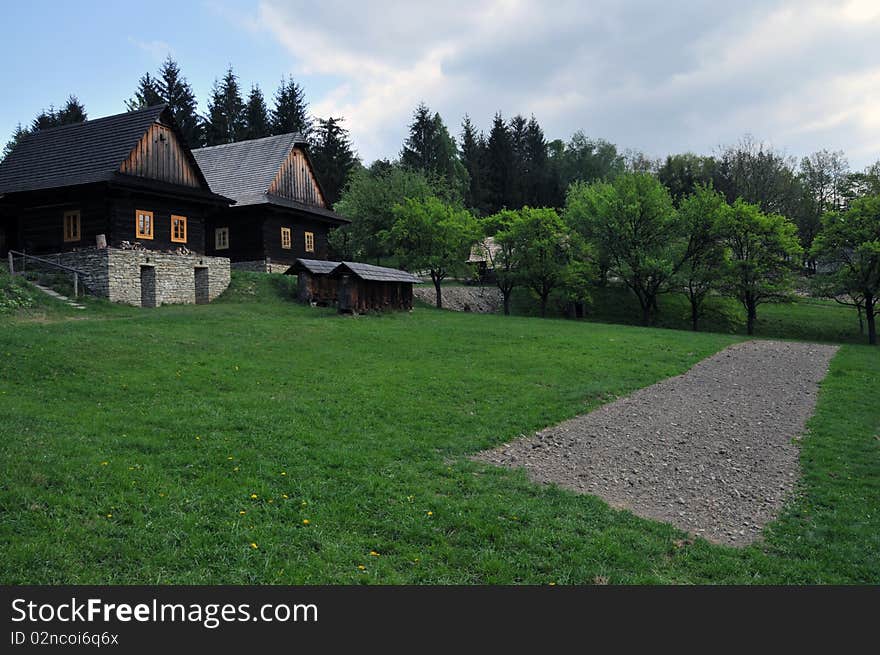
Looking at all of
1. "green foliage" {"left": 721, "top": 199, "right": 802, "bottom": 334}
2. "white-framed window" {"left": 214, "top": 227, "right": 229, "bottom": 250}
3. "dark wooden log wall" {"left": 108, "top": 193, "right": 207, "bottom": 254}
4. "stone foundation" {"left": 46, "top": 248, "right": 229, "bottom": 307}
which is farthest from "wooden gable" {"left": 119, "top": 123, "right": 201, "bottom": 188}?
"green foliage" {"left": 721, "top": 199, "right": 802, "bottom": 334}

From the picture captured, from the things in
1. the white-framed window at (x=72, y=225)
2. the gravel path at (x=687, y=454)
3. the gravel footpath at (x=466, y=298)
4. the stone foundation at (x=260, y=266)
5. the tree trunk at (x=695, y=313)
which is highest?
the white-framed window at (x=72, y=225)

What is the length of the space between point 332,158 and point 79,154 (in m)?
40.0

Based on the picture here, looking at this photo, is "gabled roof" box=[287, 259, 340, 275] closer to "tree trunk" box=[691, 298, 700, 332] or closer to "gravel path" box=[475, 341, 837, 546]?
"gravel path" box=[475, 341, 837, 546]

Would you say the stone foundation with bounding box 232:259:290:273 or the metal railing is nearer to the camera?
the metal railing

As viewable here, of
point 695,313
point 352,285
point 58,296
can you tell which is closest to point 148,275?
point 58,296

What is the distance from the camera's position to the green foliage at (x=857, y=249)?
34469 millimetres

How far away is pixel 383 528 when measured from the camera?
265 inches

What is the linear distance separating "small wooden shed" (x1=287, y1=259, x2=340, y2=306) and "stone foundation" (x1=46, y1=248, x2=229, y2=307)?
4.36 metres

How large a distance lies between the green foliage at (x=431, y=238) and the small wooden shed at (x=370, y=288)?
743 centimetres

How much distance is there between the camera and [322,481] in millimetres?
7992

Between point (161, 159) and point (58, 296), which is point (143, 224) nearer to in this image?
point (161, 159)

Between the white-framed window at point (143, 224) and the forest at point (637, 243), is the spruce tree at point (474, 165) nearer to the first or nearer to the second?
the forest at point (637, 243)

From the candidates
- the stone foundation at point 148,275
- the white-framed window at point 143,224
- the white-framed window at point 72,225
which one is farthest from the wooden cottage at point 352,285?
the white-framed window at point 72,225

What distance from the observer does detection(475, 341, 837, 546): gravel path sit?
8.05 metres
